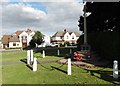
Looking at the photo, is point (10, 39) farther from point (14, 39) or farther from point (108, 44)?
point (108, 44)

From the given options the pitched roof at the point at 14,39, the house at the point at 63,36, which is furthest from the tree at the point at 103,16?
the house at the point at 63,36

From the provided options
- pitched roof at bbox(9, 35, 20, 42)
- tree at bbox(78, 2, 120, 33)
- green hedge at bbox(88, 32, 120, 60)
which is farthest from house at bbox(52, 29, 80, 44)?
green hedge at bbox(88, 32, 120, 60)

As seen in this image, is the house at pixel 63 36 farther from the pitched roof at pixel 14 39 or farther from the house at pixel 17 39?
the pitched roof at pixel 14 39

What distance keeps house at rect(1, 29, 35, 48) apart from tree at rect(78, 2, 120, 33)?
74.3 metres

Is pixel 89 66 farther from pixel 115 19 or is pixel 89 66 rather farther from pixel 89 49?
pixel 115 19

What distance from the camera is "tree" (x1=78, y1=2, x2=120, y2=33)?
2854 centimetres

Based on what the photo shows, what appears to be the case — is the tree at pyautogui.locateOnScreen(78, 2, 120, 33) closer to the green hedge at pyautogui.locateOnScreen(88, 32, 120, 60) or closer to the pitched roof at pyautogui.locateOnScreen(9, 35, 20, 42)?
the green hedge at pyautogui.locateOnScreen(88, 32, 120, 60)

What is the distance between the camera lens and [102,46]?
958 inches

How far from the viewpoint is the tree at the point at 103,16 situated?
2854cm

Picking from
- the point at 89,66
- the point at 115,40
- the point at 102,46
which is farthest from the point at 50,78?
the point at 102,46

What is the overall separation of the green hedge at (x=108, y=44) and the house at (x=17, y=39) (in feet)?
273

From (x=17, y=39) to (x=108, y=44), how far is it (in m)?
90.0

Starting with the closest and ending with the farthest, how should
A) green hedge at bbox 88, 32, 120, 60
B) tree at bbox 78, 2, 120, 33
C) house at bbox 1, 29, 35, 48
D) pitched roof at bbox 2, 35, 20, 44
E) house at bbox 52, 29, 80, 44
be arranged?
green hedge at bbox 88, 32, 120, 60 → tree at bbox 78, 2, 120, 33 → house at bbox 1, 29, 35, 48 → pitched roof at bbox 2, 35, 20, 44 → house at bbox 52, 29, 80, 44

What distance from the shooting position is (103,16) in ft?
103
